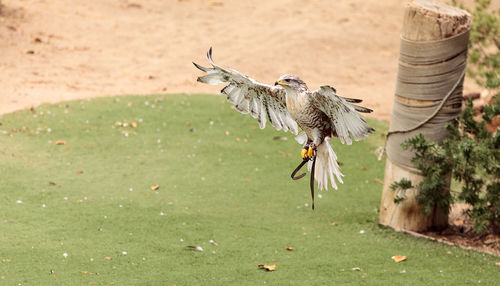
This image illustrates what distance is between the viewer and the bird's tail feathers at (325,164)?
2.73 meters

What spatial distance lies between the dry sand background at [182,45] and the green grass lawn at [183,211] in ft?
4.95

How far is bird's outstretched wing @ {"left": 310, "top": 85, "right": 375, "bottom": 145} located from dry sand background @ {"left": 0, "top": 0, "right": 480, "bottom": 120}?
603 centimetres

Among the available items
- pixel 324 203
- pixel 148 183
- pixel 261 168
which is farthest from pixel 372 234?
pixel 148 183

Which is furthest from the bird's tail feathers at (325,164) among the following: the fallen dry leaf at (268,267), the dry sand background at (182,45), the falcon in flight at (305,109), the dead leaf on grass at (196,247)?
the dry sand background at (182,45)

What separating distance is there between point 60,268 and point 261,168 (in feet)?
8.49

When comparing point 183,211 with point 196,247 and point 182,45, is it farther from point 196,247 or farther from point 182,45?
point 182,45

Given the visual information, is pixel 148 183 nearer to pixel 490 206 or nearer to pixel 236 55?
pixel 490 206

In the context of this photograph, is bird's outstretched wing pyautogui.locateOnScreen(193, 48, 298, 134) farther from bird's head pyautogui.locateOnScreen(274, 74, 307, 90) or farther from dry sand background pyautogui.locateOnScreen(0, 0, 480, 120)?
dry sand background pyautogui.locateOnScreen(0, 0, 480, 120)

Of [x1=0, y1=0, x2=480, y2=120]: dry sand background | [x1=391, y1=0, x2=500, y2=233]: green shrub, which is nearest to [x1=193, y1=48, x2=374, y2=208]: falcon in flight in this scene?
[x1=391, y1=0, x2=500, y2=233]: green shrub

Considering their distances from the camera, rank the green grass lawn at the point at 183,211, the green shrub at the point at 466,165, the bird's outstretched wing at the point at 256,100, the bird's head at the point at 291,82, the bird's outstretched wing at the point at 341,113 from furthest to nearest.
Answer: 1. the green shrub at the point at 466,165
2. the green grass lawn at the point at 183,211
3. the bird's outstretched wing at the point at 256,100
4. the bird's head at the point at 291,82
5. the bird's outstretched wing at the point at 341,113

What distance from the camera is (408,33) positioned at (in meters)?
4.98

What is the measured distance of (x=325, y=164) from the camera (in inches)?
112

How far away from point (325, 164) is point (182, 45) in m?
8.88

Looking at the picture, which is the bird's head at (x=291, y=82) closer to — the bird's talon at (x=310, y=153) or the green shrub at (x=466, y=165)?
the bird's talon at (x=310, y=153)
